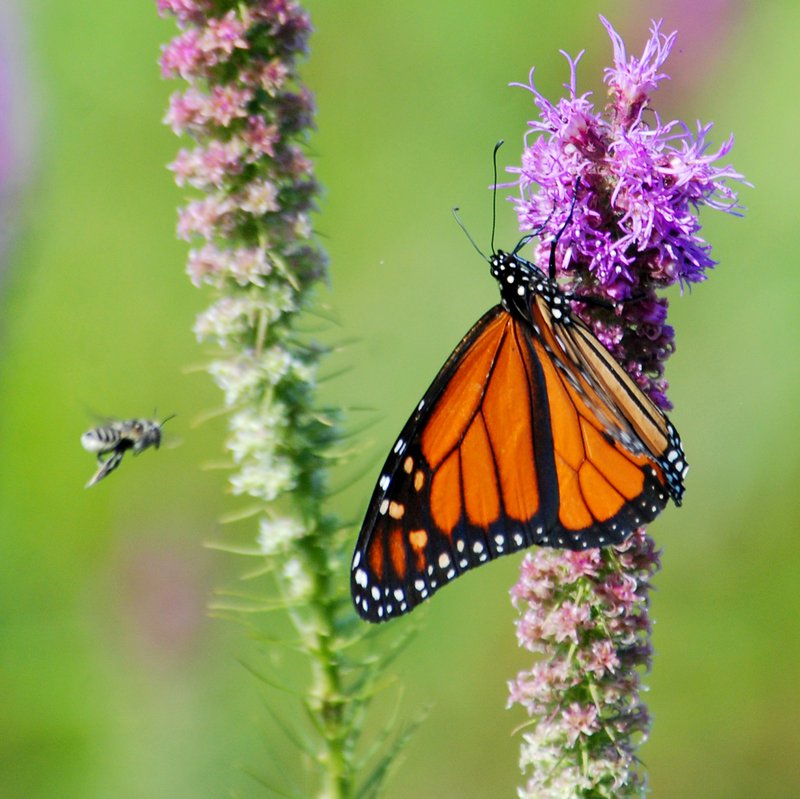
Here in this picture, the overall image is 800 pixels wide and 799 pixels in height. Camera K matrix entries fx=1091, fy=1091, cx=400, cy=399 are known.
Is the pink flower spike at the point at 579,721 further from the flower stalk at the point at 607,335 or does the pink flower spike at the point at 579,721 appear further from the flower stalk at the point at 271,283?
the flower stalk at the point at 271,283

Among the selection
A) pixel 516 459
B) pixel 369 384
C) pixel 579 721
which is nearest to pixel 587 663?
pixel 579 721

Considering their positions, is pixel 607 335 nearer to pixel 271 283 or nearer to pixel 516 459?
pixel 516 459

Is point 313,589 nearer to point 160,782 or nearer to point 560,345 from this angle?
point 560,345

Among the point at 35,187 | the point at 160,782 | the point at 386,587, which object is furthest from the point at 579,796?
the point at 35,187

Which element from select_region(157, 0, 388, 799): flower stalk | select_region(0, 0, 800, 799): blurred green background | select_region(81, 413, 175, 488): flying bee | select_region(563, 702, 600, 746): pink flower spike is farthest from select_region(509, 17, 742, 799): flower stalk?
select_region(0, 0, 800, 799): blurred green background

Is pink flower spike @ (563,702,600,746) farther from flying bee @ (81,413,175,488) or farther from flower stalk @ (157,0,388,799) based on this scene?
flying bee @ (81,413,175,488)
